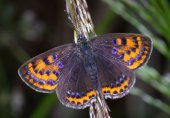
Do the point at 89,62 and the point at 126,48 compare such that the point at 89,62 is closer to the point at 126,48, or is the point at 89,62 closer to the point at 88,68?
the point at 88,68

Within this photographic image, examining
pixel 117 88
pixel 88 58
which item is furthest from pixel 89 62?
pixel 117 88

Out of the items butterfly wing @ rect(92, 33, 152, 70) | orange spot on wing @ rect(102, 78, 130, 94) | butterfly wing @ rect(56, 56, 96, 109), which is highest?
butterfly wing @ rect(92, 33, 152, 70)

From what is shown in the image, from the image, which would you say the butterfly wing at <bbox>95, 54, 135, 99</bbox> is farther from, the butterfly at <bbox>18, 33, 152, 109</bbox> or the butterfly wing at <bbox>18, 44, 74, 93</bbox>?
the butterfly wing at <bbox>18, 44, 74, 93</bbox>

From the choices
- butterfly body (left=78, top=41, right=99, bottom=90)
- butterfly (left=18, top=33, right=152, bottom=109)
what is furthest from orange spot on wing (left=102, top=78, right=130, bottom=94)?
butterfly body (left=78, top=41, right=99, bottom=90)

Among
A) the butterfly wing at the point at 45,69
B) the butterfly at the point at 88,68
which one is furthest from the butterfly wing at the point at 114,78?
the butterfly wing at the point at 45,69

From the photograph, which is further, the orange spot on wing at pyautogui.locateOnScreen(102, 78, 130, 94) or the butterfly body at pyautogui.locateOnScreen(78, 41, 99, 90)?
the butterfly body at pyautogui.locateOnScreen(78, 41, 99, 90)

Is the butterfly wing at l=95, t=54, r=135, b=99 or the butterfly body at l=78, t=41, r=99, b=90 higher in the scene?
the butterfly body at l=78, t=41, r=99, b=90
